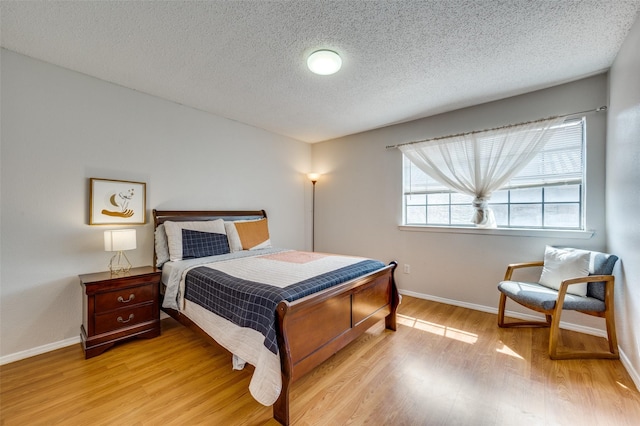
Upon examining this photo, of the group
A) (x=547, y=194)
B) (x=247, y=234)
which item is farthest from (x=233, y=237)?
(x=547, y=194)

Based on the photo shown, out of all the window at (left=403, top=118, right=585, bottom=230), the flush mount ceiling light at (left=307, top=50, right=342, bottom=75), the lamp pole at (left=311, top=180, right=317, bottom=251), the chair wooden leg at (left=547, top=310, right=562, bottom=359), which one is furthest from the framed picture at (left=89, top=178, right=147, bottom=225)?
the chair wooden leg at (left=547, top=310, right=562, bottom=359)

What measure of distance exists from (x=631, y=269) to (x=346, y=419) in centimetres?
231

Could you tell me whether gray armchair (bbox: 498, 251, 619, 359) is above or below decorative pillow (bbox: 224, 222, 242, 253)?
below

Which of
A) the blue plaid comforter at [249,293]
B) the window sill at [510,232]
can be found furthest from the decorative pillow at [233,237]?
the window sill at [510,232]

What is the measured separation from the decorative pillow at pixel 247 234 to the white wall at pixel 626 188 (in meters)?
3.44

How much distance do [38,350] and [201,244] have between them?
1521 millimetres

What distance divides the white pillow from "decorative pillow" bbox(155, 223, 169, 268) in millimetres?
3809

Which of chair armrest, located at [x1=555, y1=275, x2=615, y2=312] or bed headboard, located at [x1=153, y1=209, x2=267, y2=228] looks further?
bed headboard, located at [x1=153, y1=209, x2=267, y2=228]

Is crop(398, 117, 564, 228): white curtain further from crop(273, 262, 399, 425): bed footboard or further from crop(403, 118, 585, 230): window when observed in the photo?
crop(273, 262, 399, 425): bed footboard

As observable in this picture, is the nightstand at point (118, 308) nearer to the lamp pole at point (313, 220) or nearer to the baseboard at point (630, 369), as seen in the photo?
the lamp pole at point (313, 220)

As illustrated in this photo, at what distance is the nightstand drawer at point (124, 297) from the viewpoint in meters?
2.26

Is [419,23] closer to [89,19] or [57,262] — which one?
[89,19]

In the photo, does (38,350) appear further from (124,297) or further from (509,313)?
(509,313)

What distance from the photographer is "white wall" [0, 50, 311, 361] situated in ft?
7.19
